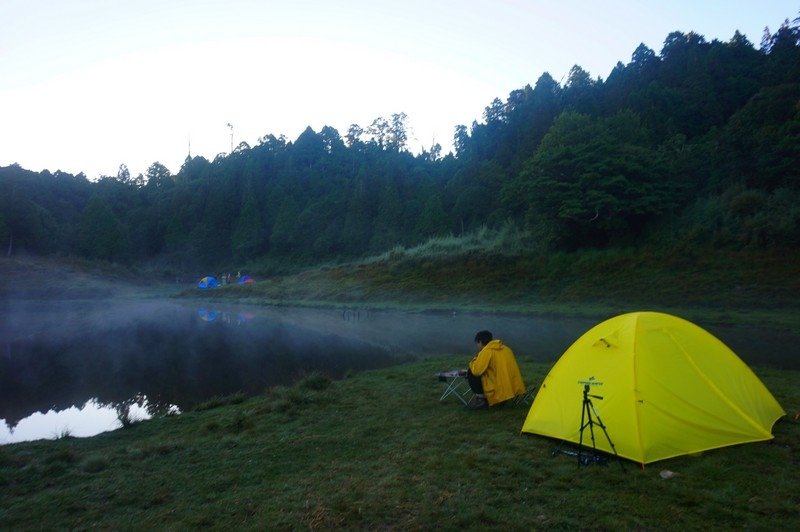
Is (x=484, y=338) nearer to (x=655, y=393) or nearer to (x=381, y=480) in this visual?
(x=655, y=393)

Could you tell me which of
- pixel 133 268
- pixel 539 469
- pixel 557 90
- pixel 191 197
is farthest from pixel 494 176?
pixel 539 469

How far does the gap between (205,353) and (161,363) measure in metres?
1.84

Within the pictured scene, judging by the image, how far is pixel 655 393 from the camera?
21.9ft

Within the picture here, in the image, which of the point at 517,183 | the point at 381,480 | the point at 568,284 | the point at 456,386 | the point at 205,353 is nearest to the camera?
the point at 381,480

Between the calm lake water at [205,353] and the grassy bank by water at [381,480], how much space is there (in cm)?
338

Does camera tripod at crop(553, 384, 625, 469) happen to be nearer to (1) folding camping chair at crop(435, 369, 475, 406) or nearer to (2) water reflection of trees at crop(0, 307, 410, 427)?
(1) folding camping chair at crop(435, 369, 475, 406)

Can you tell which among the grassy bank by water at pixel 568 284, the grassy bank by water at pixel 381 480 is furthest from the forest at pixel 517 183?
the grassy bank by water at pixel 381 480

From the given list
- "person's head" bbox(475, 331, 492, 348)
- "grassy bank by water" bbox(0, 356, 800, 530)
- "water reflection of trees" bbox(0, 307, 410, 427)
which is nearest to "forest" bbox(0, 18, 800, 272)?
"water reflection of trees" bbox(0, 307, 410, 427)

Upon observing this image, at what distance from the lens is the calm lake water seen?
1288 centimetres

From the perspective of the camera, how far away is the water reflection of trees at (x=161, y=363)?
543 inches

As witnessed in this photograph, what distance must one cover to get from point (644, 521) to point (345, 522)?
8.40ft

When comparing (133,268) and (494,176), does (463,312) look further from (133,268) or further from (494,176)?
(133,268)

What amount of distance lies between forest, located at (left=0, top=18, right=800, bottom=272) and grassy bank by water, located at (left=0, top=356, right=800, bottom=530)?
22.4 m

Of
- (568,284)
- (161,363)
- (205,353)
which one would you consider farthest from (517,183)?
(161,363)
